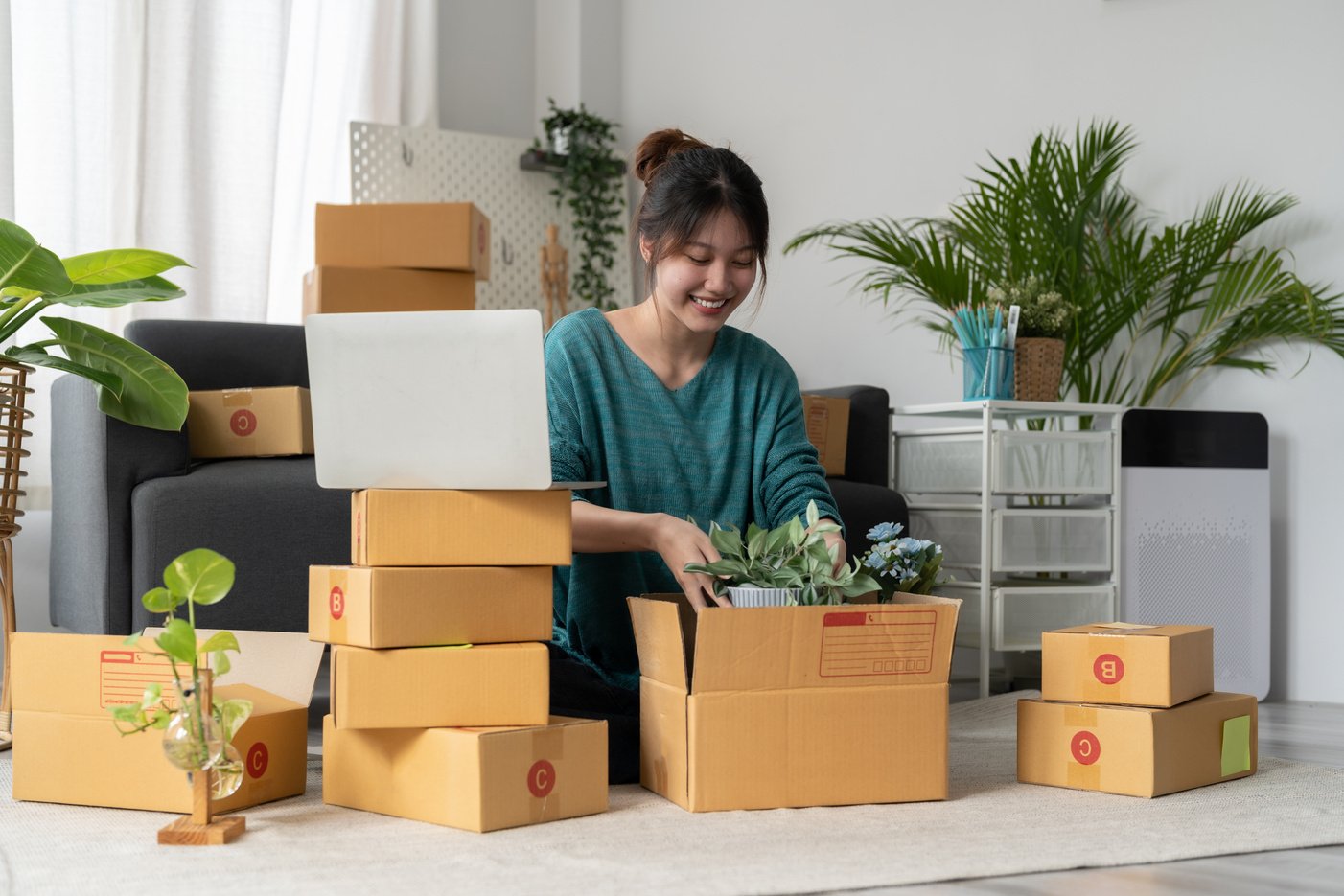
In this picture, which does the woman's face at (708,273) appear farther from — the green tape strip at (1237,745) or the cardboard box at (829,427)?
the cardboard box at (829,427)

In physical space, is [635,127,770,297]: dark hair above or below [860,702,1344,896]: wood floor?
above

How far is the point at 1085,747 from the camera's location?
6.01 feet

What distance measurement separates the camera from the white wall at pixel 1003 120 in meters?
2.94

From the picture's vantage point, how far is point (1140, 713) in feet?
5.81

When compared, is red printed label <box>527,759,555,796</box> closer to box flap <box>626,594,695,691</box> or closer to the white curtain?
box flap <box>626,594,695,691</box>

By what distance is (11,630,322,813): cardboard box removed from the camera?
164cm

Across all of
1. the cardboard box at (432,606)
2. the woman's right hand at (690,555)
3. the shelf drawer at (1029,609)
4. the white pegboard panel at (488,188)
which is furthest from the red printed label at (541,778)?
the white pegboard panel at (488,188)

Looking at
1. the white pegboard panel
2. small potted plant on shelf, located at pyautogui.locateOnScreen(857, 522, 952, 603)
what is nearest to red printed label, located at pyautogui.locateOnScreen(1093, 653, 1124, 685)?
small potted plant on shelf, located at pyautogui.locateOnScreen(857, 522, 952, 603)

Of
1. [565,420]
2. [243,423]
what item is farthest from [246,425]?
[565,420]

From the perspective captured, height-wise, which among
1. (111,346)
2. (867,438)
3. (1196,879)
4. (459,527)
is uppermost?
(111,346)

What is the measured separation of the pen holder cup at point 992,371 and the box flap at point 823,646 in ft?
4.02

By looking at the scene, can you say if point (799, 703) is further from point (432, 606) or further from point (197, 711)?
point (197, 711)

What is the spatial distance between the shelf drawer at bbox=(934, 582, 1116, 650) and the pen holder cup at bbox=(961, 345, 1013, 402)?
407 mm

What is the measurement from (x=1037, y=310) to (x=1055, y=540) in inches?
19.6
